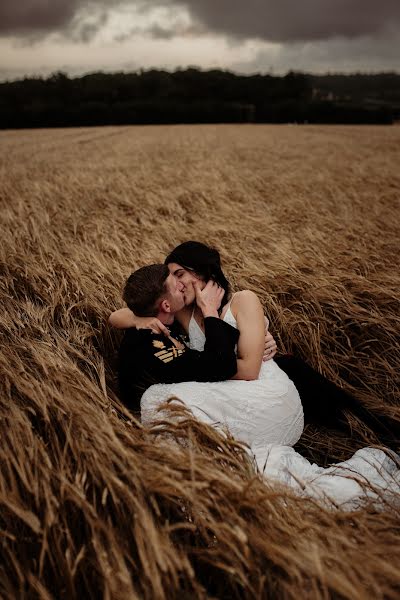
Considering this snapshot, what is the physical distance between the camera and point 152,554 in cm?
99

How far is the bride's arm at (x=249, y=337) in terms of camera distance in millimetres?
1968

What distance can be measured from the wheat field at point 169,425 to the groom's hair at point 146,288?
349 millimetres

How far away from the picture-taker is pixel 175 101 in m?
61.1

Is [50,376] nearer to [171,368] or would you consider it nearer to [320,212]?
[171,368]

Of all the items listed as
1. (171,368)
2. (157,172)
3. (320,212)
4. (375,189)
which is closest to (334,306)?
(171,368)

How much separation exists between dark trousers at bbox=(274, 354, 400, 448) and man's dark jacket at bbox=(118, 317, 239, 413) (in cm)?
50

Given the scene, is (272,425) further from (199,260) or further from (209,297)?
(199,260)

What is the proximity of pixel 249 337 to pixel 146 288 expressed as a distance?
1.79ft

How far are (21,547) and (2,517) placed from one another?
0.32ft

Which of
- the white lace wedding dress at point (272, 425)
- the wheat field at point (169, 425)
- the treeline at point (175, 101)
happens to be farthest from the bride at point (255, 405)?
the treeline at point (175, 101)

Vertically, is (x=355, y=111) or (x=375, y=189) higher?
(x=355, y=111)

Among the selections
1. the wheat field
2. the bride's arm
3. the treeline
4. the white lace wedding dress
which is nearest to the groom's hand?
the bride's arm

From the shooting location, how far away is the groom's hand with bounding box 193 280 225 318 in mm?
2061

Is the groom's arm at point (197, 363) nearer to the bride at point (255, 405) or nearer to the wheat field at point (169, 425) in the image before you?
the bride at point (255, 405)
